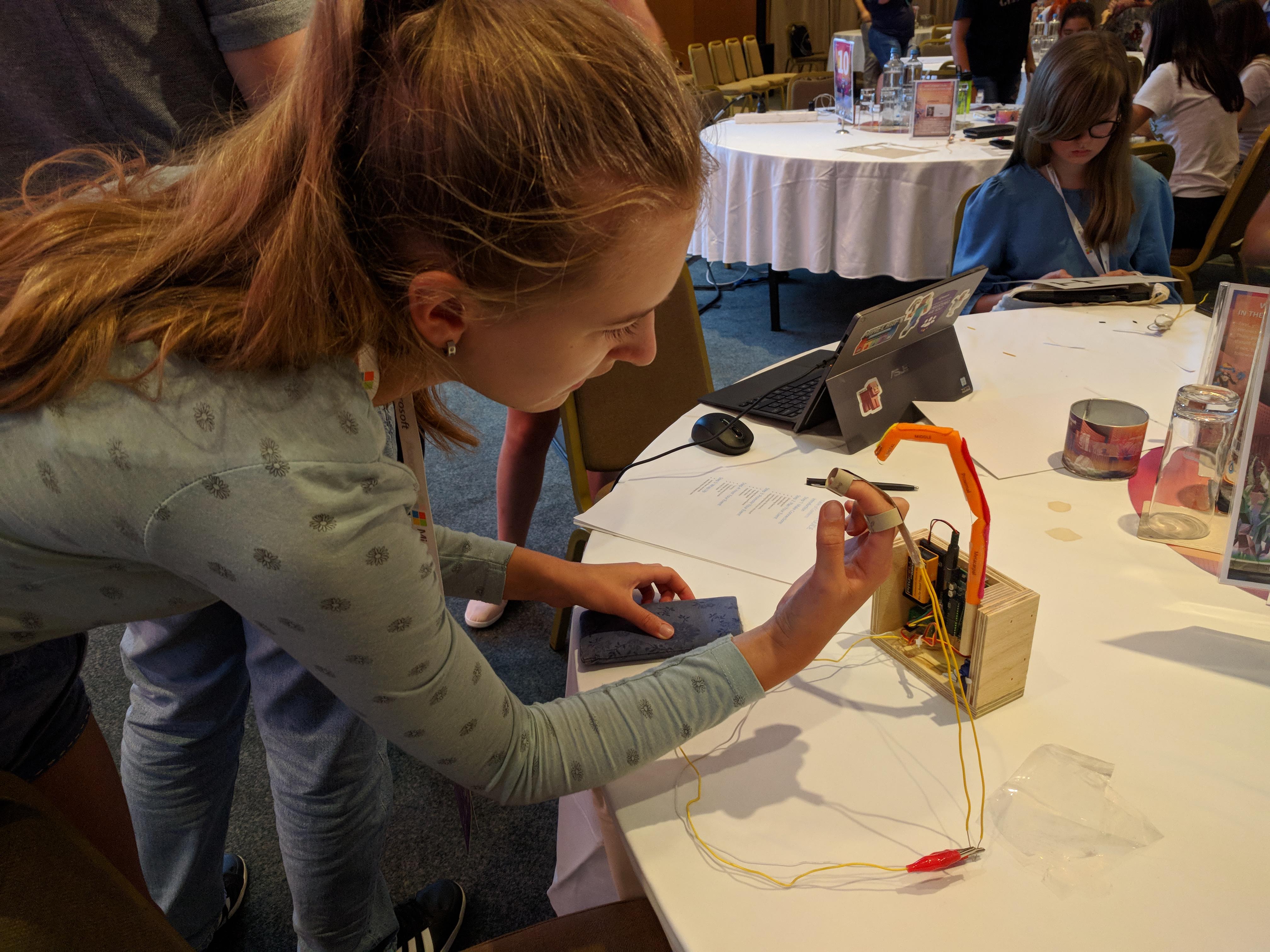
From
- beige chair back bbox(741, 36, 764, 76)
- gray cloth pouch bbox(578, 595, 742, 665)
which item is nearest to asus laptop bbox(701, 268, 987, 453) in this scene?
gray cloth pouch bbox(578, 595, 742, 665)

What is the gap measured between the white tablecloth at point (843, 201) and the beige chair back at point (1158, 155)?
1.34 ft

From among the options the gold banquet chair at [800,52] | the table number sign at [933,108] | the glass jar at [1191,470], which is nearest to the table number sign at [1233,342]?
the glass jar at [1191,470]

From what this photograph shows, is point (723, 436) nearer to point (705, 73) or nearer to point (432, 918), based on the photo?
point (432, 918)

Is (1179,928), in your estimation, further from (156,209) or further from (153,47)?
(153,47)

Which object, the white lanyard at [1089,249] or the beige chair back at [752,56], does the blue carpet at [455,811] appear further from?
the beige chair back at [752,56]

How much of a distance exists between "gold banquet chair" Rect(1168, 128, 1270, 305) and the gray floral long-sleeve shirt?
276cm

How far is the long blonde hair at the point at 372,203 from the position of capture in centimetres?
54

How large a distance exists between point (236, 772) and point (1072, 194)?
6.95 ft

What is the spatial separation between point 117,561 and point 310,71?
0.39 metres

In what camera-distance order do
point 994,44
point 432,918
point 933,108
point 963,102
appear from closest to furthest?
point 432,918 → point 933,108 → point 963,102 → point 994,44

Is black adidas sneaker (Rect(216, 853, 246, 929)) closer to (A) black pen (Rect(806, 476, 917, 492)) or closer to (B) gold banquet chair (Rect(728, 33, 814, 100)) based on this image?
(A) black pen (Rect(806, 476, 917, 492))

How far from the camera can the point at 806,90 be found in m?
4.86

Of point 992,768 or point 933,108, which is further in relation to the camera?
point 933,108

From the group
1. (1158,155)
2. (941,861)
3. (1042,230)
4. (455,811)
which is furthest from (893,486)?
(1158,155)
